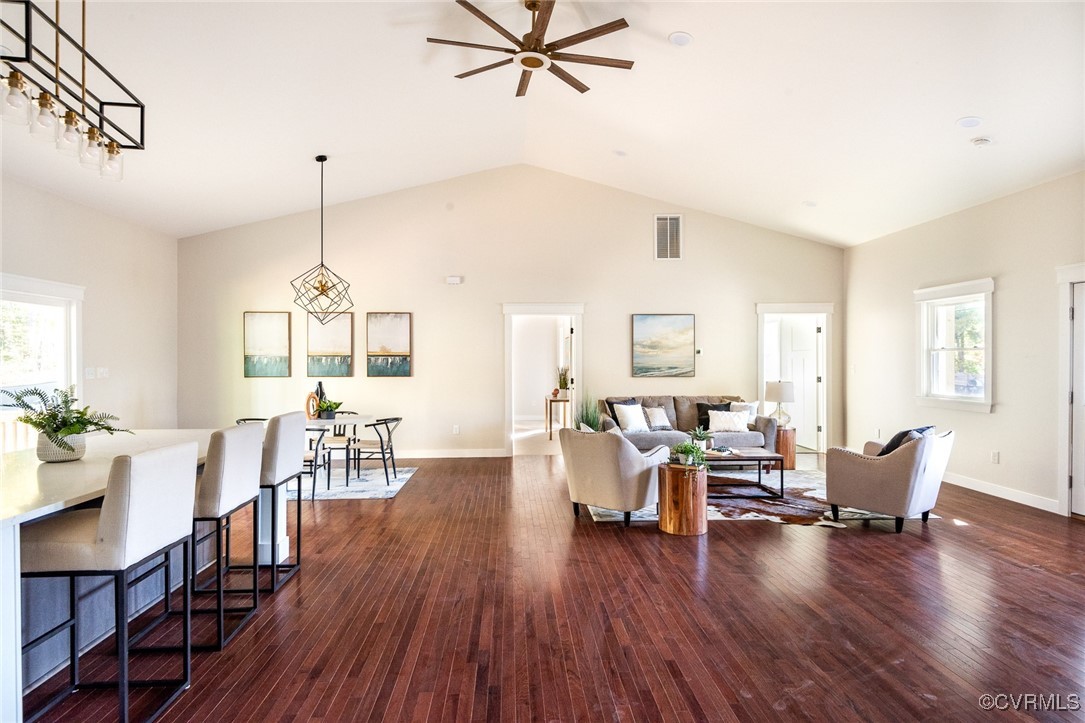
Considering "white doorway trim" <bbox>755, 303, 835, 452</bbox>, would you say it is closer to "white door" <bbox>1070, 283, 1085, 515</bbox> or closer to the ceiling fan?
"white door" <bbox>1070, 283, 1085, 515</bbox>

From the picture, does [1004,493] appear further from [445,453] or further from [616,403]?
[445,453]

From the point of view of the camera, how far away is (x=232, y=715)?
206cm

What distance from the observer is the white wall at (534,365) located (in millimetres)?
12117

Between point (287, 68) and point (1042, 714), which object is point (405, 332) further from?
point (1042, 714)

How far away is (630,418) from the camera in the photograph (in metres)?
→ 6.95

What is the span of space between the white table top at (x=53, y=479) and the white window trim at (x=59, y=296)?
282 cm

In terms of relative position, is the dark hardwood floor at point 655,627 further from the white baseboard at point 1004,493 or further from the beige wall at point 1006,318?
the beige wall at point 1006,318

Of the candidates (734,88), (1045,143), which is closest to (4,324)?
(734,88)

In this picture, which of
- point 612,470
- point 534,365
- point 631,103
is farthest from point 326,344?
point 534,365

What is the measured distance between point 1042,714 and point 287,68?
5729 millimetres

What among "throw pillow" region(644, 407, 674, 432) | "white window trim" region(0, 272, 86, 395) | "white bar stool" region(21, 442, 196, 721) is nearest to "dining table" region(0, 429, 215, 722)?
"white bar stool" region(21, 442, 196, 721)

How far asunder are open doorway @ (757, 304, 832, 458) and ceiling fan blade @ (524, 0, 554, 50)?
567cm

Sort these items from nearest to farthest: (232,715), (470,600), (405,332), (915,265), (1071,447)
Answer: (232,715) < (470,600) < (1071,447) < (915,265) < (405,332)

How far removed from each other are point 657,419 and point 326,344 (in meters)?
4.63
